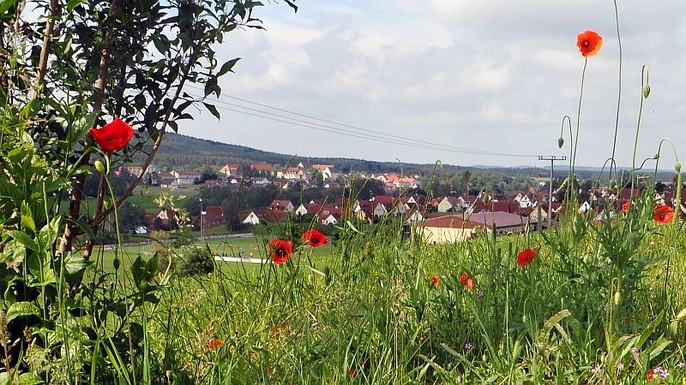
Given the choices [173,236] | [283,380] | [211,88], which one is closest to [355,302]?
[283,380]

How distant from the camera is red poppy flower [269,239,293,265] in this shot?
247 centimetres

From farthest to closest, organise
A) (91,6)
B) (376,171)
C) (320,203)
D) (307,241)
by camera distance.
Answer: (376,171), (320,203), (307,241), (91,6)

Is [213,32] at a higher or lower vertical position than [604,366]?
higher

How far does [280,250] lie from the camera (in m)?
2.54

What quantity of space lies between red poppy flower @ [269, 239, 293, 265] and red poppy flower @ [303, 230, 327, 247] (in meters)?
0.11

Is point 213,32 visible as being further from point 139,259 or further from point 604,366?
point 604,366

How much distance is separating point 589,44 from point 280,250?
1.48 metres

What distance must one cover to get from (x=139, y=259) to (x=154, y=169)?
3.17 ft

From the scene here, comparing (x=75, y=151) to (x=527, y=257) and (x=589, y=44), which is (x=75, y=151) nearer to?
(x=527, y=257)

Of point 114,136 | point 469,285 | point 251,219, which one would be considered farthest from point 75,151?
point 469,285

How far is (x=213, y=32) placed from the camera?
2.44 meters

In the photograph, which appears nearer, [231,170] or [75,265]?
[75,265]

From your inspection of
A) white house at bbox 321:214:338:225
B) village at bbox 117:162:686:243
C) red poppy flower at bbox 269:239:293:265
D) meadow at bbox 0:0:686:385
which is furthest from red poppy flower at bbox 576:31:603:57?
red poppy flower at bbox 269:239:293:265

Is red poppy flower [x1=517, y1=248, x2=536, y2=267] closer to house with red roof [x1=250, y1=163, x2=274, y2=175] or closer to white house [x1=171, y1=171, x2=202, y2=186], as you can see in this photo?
house with red roof [x1=250, y1=163, x2=274, y2=175]
